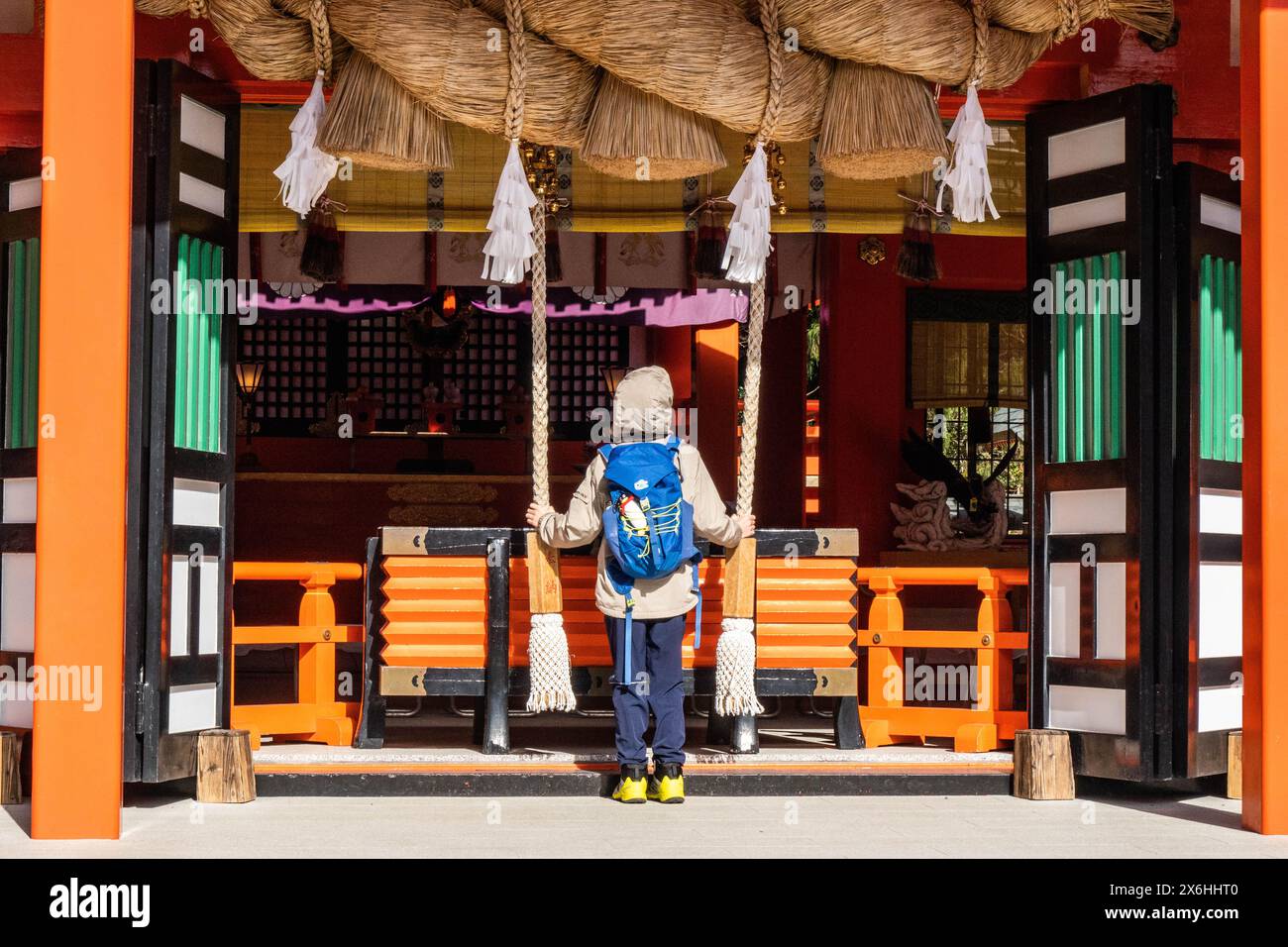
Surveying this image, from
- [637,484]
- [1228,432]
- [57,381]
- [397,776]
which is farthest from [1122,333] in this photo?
→ [57,381]

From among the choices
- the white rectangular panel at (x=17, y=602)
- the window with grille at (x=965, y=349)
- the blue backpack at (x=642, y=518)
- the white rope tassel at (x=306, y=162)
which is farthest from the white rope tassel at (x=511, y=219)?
the window with grille at (x=965, y=349)

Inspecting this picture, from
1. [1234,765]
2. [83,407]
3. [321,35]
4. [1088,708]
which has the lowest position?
[1234,765]

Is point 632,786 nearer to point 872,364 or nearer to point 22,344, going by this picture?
point 22,344

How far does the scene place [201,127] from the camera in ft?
19.9

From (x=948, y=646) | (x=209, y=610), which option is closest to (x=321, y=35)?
(x=209, y=610)

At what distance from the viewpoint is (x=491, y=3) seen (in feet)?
18.4

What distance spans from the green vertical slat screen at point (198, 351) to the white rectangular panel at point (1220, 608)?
4159 millimetres

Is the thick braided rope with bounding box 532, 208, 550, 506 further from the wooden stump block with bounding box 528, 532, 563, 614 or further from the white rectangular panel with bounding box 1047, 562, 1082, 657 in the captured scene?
the white rectangular panel with bounding box 1047, 562, 1082, 657

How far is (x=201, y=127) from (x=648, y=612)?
2702mm

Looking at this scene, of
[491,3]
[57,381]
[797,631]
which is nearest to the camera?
[57,381]

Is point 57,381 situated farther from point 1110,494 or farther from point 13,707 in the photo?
point 1110,494

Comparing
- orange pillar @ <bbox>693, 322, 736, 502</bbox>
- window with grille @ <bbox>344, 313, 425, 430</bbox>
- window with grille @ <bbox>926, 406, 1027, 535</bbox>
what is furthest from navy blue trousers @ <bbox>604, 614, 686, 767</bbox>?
window with grille @ <bbox>344, 313, 425, 430</bbox>

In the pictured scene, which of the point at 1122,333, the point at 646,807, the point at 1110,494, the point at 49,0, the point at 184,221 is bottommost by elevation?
the point at 646,807

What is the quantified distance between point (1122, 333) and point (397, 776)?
3.53 meters
